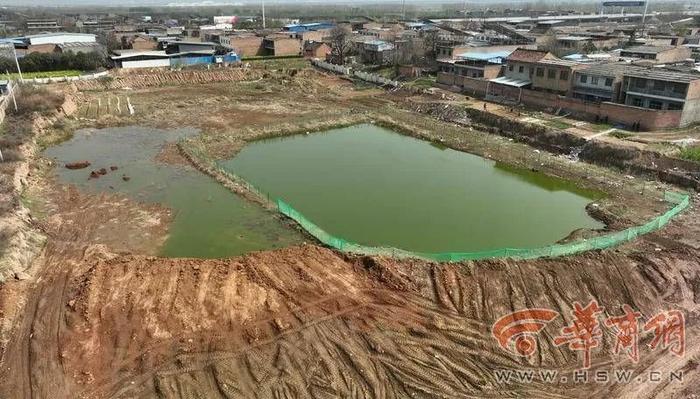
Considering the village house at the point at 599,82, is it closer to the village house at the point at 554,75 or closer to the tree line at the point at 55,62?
the village house at the point at 554,75

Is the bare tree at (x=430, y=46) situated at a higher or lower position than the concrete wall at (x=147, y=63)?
higher

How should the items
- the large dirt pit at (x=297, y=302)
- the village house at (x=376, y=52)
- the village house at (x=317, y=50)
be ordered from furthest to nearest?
1. the village house at (x=317, y=50)
2. the village house at (x=376, y=52)
3. the large dirt pit at (x=297, y=302)

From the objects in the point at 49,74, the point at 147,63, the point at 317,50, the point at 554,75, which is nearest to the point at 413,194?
the point at 554,75

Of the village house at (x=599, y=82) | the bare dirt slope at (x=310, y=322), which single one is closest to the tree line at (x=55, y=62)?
the bare dirt slope at (x=310, y=322)

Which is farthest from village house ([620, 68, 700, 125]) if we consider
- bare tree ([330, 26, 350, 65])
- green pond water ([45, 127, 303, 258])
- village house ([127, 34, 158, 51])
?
village house ([127, 34, 158, 51])

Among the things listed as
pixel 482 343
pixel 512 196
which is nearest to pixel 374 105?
pixel 512 196

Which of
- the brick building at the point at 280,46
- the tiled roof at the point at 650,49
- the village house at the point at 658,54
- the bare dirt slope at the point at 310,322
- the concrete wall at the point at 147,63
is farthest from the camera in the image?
the brick building at the point at 280,46
